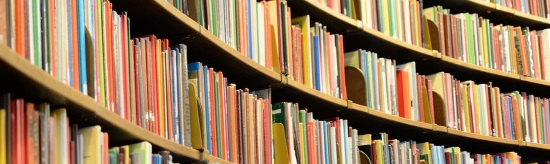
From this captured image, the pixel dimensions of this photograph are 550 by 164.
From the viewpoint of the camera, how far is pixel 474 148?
4.37 metres

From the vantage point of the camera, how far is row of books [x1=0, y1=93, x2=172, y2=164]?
1526 millimetres

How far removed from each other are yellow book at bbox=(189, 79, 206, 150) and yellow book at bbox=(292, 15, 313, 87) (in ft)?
2.64

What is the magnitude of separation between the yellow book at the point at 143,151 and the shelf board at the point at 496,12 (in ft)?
8.23

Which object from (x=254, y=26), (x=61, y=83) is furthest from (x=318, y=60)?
(x=61, y=83)

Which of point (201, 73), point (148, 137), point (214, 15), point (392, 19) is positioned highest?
point (392, 19)

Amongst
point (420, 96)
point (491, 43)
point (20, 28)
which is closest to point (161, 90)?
point (20, 28)

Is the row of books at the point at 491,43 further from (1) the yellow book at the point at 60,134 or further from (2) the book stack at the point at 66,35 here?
(1) the yellow book at the point at 60,134

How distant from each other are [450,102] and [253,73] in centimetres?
138

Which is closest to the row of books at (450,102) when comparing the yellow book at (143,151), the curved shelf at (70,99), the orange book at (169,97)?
the orange book at (169,97)

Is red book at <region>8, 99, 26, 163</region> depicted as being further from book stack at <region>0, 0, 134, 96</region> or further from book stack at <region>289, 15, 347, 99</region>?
book stack at <region>289, 15, 347, 99</region>

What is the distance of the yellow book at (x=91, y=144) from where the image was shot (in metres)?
1.74

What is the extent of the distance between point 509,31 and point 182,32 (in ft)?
7.47

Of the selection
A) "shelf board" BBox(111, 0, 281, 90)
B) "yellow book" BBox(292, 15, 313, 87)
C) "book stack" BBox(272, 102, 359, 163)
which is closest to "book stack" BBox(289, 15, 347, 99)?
"yellow book" BBox(292, 15, 313, 87)

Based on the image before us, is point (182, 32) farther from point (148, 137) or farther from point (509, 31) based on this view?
point (509, 31)
